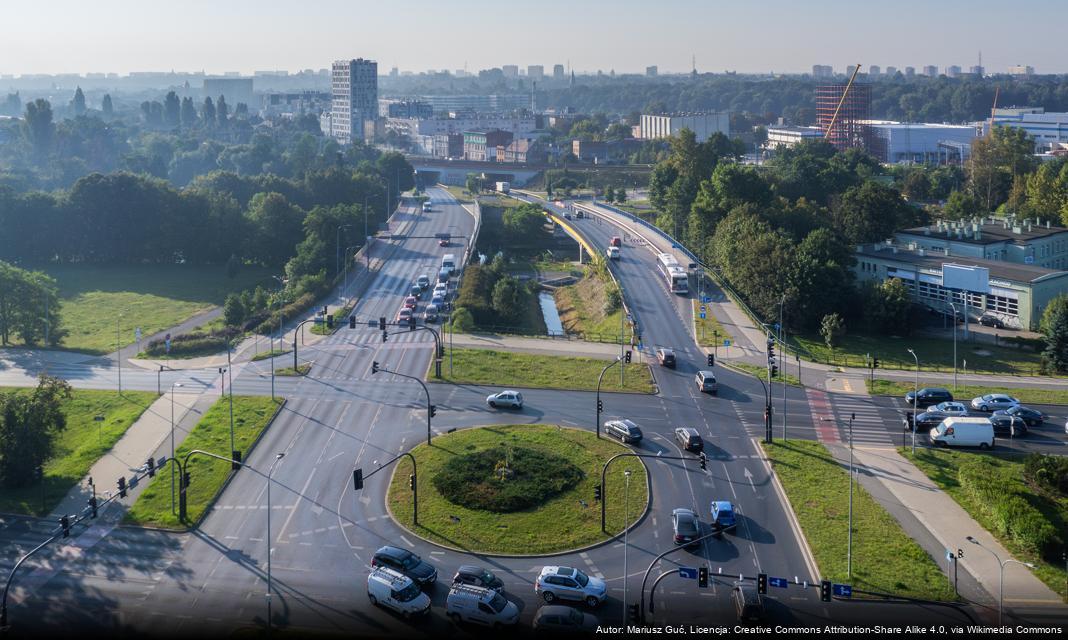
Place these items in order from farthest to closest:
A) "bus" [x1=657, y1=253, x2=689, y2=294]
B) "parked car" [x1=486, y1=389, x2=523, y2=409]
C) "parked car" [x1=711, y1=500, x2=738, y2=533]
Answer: "bus" [x1=657, y1=253, x2=689, y2=294] < "parked car" [x1=486, y1=389, x2=523, y2=409] < "parked car" [x1=711, y1=500, x2=738, y2=533]

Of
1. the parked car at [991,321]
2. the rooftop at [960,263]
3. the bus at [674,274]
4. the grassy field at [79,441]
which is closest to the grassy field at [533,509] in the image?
the grassy field at [79,441]

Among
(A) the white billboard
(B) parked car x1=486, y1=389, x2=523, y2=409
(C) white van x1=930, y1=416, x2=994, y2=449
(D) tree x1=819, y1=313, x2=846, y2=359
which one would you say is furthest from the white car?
(A) the white billboard

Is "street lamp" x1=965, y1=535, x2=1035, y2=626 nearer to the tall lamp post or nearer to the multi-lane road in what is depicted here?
the multi-lane road

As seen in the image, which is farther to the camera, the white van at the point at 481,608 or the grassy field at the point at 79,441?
the grassy field at the point at 79,441

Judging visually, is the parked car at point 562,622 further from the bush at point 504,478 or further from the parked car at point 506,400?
the parked car at point 506,400

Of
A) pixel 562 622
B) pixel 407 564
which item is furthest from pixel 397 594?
pixel 562 622

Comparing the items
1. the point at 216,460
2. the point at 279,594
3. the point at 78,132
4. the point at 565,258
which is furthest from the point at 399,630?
the point at 78,132

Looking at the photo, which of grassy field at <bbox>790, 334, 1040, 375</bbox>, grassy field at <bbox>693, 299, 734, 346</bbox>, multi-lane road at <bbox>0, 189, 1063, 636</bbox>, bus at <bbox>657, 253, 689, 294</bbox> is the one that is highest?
bus at <bbox>657, 253, 689, 294</bbox>

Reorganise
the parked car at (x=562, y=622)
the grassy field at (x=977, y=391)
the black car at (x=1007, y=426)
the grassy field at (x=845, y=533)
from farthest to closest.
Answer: the grassy field at (x=977, y=391) < the black car at (x=1007, y=426) < the grassy field at (x=845, y=533) < the parked car at (x=562, y=622)
